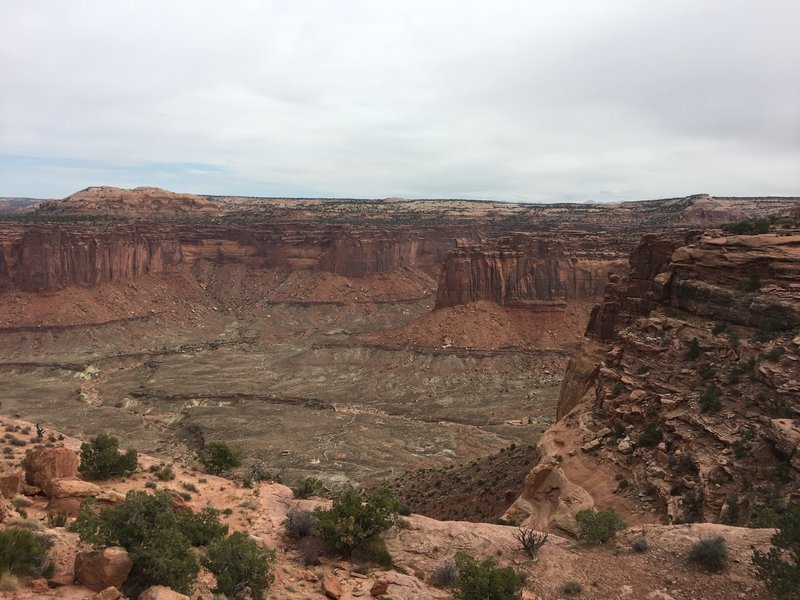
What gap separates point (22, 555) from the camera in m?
9.98

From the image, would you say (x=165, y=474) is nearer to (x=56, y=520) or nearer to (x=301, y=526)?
(x=56, y=520)

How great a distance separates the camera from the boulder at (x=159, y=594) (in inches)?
367

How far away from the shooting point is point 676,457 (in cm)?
1853

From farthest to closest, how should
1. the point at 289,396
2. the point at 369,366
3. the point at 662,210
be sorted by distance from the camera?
the point at 662,210
the point at 369,366
the point at 289,396

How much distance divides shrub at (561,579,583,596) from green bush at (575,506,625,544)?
203 centimetres

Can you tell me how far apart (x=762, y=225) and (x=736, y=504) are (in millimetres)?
17459

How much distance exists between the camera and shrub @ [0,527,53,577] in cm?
973

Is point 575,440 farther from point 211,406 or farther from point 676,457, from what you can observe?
point 211,406

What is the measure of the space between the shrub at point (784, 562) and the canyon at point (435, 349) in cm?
407

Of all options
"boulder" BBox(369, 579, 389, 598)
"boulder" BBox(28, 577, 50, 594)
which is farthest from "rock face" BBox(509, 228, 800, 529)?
"boulder" BBox(28, 577, 50, 594)

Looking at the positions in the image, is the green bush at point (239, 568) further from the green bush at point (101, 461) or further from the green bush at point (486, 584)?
the green bush at point (101, 461)

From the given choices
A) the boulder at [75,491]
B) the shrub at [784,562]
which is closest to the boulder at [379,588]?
the boulder at [75,491]

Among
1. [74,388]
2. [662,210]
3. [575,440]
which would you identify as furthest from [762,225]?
[662,210]

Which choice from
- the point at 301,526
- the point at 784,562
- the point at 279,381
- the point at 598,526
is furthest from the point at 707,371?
the point at 279,381
